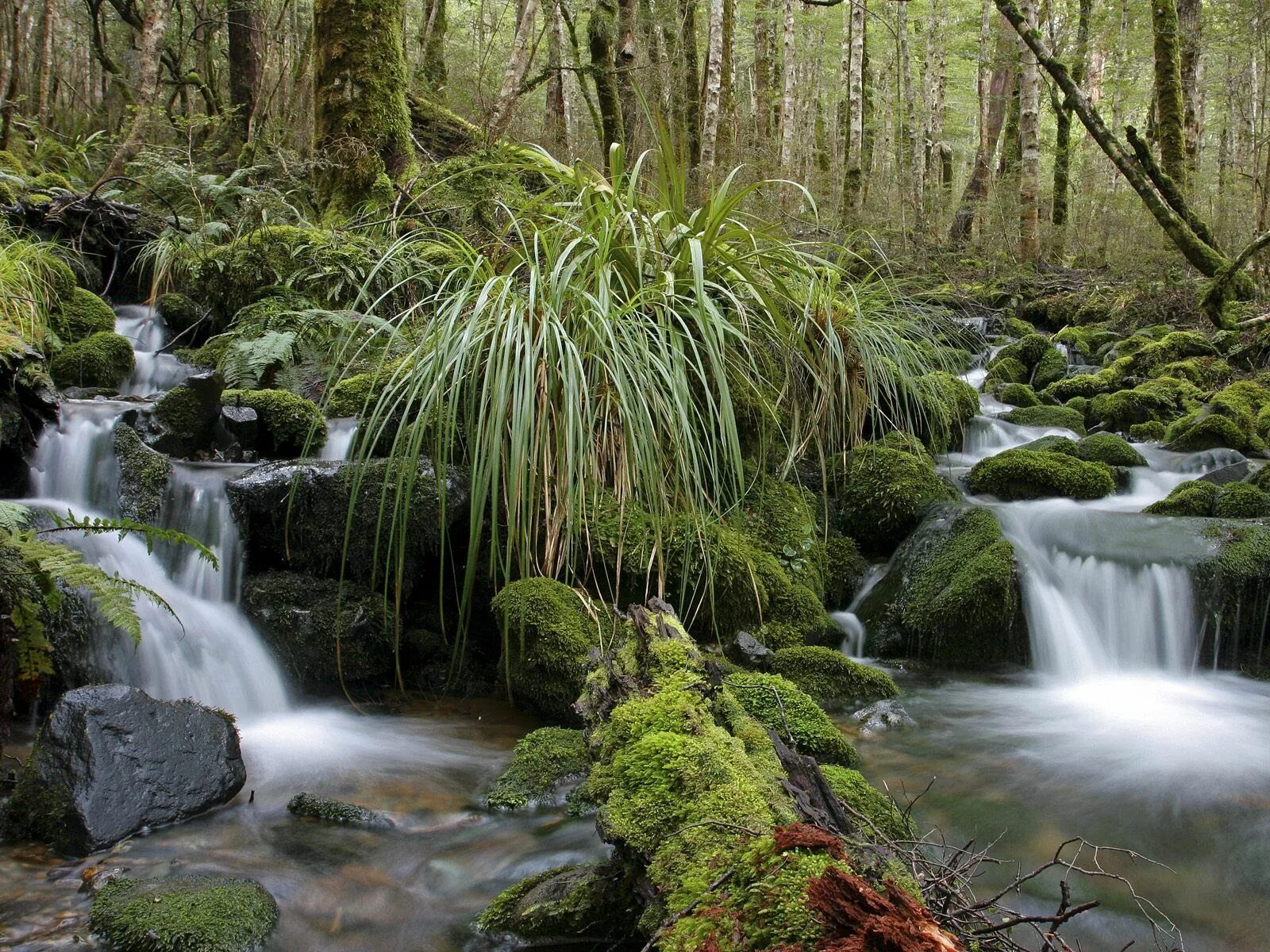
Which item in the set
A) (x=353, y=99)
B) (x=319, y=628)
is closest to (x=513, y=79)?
(x=353, y=99)

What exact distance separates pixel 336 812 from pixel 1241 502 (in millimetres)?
5215

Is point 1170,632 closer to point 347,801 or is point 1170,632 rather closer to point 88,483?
point 347,801

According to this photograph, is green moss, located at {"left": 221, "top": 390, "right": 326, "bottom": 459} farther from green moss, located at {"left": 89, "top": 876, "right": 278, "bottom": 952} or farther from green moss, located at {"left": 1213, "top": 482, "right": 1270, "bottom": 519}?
green moss, located at {"left": 1213, "top": 482, "right": 1270, "bottom": 519}

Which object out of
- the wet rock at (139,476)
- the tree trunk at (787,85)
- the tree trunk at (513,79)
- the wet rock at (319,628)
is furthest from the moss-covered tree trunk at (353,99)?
the tree trunk at (787,85)

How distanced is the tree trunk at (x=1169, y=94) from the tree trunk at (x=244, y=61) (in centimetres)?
1099

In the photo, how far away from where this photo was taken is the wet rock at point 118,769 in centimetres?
253

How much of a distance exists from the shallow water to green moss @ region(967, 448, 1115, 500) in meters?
3.77

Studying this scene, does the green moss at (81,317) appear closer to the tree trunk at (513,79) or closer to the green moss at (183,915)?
the tree trunk at (513,79)

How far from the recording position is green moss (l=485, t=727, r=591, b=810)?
2.92 metres

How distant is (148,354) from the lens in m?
6.39

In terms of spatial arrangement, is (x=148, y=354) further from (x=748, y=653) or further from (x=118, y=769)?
(x=748, y=653)

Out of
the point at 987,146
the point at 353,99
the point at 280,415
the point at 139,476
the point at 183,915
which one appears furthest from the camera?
the point at 987,146

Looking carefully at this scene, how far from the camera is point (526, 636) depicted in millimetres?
3479

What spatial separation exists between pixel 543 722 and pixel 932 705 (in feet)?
5.73
